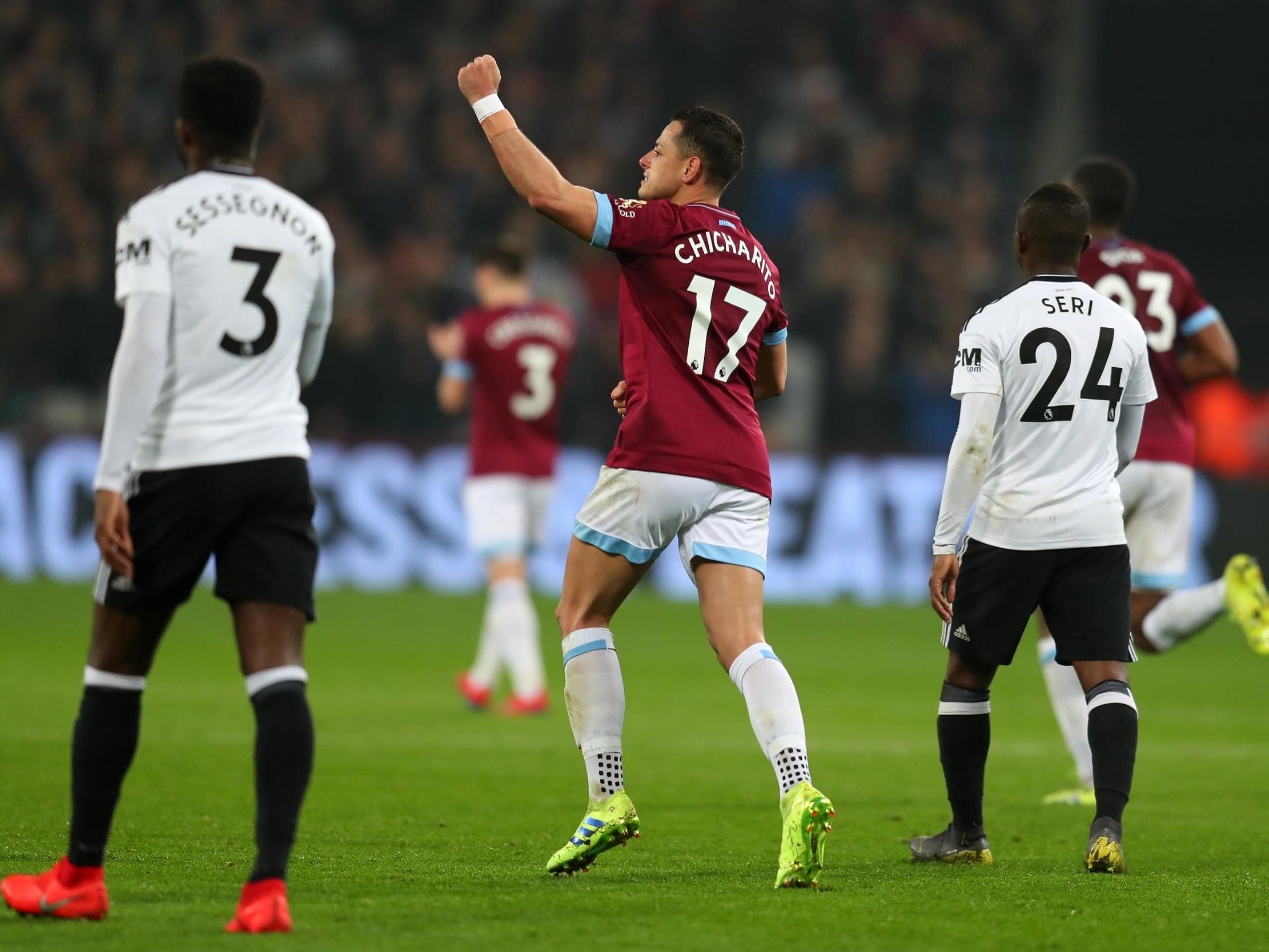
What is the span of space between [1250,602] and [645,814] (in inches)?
118

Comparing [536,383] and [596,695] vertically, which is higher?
[536,383]

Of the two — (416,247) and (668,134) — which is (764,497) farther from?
(416,247)

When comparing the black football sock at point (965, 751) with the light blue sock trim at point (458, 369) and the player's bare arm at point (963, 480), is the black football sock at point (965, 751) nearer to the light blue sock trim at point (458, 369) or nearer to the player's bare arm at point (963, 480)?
the player's bare arm at point (963, 480)

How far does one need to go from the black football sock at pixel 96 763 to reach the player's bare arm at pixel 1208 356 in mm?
4769

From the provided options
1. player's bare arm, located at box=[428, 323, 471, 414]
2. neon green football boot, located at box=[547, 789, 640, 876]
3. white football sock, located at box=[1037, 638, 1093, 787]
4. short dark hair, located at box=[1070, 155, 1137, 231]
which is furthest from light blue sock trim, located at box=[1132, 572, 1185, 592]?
player's bare arm, located at box=[428, 323, 471, 414]

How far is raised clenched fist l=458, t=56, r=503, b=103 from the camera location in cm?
513

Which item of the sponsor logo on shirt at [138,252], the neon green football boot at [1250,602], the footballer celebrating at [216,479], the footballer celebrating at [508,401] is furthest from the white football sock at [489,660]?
the sponsor logo on shirt at [138,252]

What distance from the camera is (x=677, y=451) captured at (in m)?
5.16

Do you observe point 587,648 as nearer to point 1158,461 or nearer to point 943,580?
point 943,580

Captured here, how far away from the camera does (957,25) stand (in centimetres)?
Answer: 2148

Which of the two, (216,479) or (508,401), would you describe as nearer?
(216,479)

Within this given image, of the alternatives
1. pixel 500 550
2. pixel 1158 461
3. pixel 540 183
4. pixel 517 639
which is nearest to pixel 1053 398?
pixel 540 183

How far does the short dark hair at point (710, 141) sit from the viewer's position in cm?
524

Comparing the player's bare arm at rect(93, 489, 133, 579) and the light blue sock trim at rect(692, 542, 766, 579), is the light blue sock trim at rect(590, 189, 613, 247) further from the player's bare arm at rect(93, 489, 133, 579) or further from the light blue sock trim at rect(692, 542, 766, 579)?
the player's bare arm at rect(93, 489, 133, 579)
